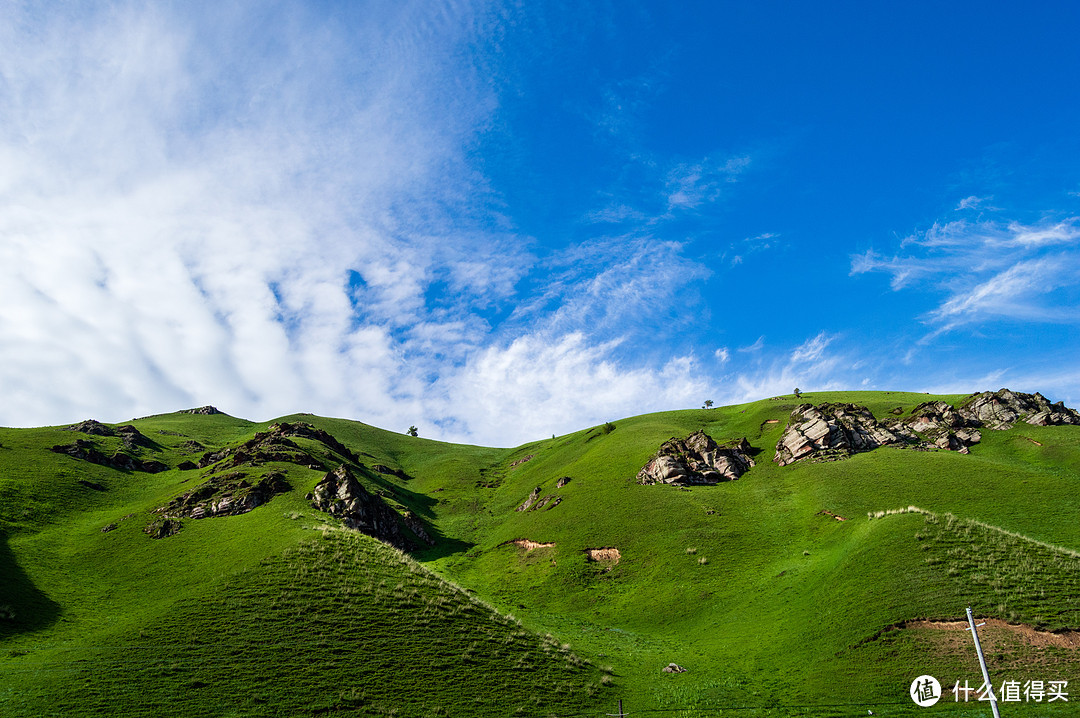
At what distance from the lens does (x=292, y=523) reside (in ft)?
202

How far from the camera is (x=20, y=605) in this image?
4084 cm

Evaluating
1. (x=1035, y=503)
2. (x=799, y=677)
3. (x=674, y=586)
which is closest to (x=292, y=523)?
(x=674, y=586)

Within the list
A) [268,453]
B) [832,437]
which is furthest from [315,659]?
[832,437]

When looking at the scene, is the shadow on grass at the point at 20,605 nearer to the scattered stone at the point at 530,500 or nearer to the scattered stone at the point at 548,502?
the scattered stone at the point at 548,502

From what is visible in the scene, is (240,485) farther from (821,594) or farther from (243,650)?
(821,594)

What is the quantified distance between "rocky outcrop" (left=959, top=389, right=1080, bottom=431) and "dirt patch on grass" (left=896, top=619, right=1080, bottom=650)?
72.2 m

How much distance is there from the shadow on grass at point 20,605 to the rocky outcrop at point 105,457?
5631cm

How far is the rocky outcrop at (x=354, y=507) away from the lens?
7594 cm

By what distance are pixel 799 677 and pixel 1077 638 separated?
17.1 meters

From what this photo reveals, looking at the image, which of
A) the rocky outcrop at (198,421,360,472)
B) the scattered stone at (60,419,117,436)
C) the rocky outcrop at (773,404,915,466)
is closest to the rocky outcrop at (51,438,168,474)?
the rocky outcrop at (198,421,360,472)

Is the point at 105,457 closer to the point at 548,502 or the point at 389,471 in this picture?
the point at 389,471

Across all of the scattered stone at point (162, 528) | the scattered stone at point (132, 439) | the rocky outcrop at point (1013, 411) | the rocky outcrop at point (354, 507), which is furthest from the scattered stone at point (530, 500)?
the scattered stone at point (132, 439)

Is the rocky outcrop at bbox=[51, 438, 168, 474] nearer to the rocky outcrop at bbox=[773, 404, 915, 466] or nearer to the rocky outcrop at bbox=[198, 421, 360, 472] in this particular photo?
the rocky outcrop at bbox=[198, 421, 360, 472]

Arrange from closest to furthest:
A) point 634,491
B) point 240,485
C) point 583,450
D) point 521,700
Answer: point 521,700 < point 240,485 < point 634,491 < point 583,450
